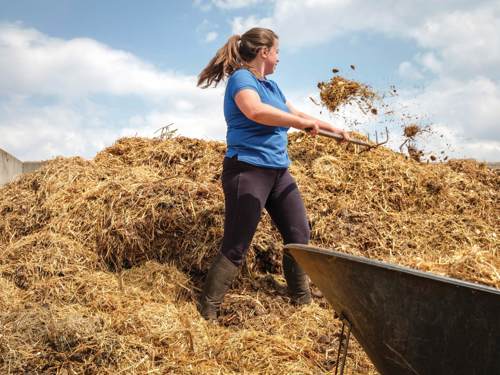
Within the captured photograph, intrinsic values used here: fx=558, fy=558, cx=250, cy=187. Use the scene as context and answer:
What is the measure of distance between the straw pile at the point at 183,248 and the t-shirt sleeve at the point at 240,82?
1291mm

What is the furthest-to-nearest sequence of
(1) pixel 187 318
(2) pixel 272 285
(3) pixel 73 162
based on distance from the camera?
1. (3) pixel 73 162
2. (2) pixel 272 285
3. (1) pixel 187 318

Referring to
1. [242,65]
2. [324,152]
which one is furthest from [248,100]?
[324,152]

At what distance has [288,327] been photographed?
339 centimetres

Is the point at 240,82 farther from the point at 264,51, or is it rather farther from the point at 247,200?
the point at 247,200

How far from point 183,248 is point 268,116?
5.17 feet

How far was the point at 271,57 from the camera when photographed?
3.37m

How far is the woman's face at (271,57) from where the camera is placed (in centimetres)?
335

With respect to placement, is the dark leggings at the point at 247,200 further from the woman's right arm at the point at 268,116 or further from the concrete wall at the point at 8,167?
the concrete wall at the point at 8,167

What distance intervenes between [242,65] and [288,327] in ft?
5.25

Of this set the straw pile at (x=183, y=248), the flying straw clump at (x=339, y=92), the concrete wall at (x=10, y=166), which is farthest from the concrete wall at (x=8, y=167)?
the flying straw clump at (x=339, y=92)

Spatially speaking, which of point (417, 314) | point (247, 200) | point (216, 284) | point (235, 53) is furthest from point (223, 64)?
point (417, 314)

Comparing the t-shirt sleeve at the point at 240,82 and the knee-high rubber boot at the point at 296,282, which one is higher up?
the t-shirt sleeve at the point at 240,82

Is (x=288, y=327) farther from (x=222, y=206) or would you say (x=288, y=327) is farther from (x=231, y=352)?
(x=222, y=206)

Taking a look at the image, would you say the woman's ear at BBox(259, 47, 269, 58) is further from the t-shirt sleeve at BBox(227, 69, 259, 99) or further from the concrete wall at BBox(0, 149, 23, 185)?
the concrete wall at BBox(0, 149, 23, 185)
